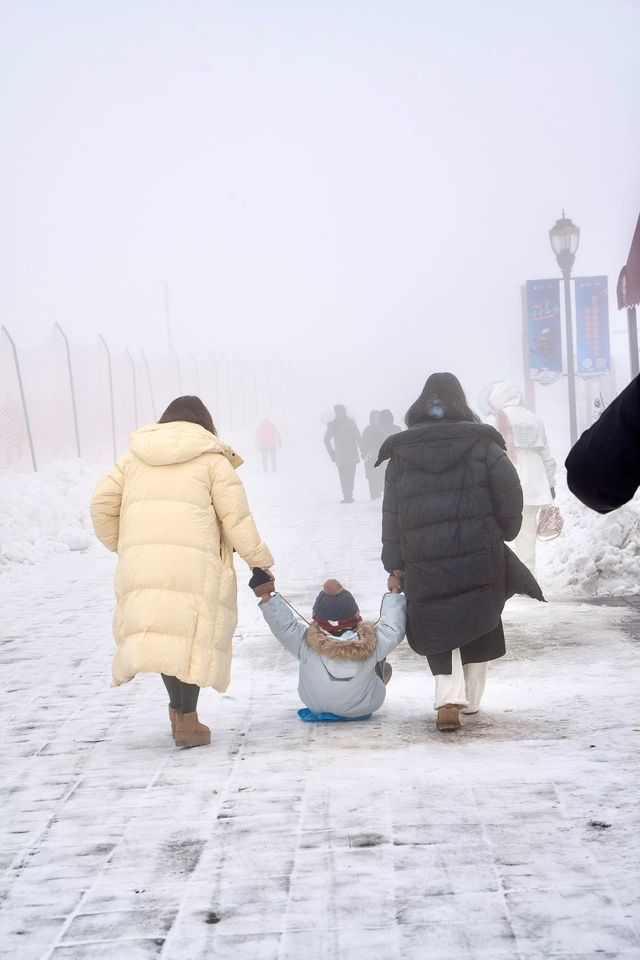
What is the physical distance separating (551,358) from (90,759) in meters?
19.6

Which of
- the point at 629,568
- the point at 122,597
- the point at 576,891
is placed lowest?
the point at 629,568

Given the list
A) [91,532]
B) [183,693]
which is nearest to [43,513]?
[91,532]

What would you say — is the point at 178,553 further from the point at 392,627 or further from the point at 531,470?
the point at 531,470

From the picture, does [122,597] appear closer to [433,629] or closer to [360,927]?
[433,629]

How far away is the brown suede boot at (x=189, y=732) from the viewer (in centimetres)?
532


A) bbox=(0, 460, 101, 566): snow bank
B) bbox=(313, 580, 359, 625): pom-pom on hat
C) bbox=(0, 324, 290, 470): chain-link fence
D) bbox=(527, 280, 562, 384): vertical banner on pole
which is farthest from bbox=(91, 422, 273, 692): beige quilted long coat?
bbox=(527, 280, 562, 384): vertical banner on pole

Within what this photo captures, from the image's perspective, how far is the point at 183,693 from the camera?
5363mm

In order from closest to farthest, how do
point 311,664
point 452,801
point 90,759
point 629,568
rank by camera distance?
point 452,801
point 90,759
point 311,664
point 629,568

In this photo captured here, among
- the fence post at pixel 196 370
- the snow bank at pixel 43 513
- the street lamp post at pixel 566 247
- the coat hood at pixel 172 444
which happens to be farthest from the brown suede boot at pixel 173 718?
the fence post at pixel 196 370

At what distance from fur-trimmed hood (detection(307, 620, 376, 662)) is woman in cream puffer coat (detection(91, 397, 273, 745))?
16.8 inches

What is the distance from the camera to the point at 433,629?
541 centimetres

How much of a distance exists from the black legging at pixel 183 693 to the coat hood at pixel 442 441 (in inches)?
55.5

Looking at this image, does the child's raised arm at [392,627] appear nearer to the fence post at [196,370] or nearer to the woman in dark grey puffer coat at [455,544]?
the woman in dark grey puffer coat at [455,544]

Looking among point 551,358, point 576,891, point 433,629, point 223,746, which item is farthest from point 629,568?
point 551,358
